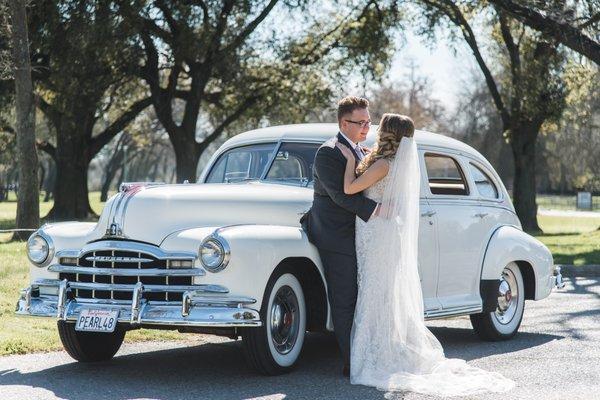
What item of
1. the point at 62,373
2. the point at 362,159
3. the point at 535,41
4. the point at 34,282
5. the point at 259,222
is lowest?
the point at 62,373

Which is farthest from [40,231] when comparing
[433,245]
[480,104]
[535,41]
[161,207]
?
[480,104]

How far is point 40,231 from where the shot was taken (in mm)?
7953

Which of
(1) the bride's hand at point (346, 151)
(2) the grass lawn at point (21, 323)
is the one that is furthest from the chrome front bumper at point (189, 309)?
(2) the grass lawn at point (21, 323)

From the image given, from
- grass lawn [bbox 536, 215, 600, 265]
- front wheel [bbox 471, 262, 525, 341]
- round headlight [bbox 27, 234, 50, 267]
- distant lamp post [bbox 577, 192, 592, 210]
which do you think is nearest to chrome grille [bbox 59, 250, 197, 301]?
round headlight [bbox 27, 234, 50, 267]

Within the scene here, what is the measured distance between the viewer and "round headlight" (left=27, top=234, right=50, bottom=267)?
7.76 metres

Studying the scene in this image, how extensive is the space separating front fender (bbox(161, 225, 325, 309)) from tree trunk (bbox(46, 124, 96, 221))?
93.2 ft

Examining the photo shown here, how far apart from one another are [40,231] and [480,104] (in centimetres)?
6088

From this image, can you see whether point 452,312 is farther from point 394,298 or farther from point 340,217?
point 340,217

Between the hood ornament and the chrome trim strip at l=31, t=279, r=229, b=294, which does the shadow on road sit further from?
the hood ornament

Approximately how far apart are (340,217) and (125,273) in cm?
169

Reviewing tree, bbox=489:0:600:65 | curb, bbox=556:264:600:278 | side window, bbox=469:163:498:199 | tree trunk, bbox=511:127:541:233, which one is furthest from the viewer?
tree trunk, bbox=511:127:541:233

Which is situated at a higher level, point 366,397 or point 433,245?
point 433,245

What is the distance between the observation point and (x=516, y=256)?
391 inches

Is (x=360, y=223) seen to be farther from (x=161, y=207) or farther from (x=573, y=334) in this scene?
(x=573, y=334)
